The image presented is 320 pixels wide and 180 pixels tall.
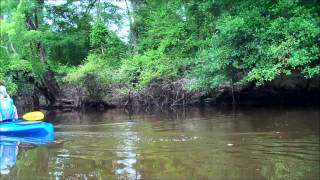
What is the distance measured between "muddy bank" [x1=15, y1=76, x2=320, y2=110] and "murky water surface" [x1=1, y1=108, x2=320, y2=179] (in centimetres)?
771

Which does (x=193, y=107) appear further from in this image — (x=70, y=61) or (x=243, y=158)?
(x=243, y=158)

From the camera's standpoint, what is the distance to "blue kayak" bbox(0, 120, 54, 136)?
12.5 metres

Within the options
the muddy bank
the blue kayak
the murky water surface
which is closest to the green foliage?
the murky water surface

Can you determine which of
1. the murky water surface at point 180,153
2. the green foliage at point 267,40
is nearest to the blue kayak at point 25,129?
the murky water surface at point 180,153

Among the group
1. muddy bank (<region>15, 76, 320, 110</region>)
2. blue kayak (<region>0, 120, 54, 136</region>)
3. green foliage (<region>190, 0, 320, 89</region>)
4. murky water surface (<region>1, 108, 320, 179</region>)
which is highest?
green foliage (<region>190, 0, 320, 89</region>)

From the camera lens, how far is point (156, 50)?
23469 mm

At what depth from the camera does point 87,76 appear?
2552 cm

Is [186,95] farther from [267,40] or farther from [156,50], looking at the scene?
[267,40]

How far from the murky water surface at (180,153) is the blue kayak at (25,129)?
0.40 m

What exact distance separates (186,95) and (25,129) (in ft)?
40.2

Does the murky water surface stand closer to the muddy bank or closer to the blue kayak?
the blue kayak

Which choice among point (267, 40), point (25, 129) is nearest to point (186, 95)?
point (267, 40)

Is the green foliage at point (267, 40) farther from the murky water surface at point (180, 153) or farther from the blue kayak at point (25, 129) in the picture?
the blue kayak at point (25, 129)

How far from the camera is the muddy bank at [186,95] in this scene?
72.3 ft
